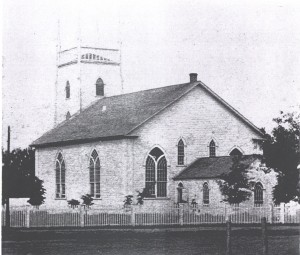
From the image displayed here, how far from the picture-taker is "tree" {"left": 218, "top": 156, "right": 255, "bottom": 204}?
4569 centimetres

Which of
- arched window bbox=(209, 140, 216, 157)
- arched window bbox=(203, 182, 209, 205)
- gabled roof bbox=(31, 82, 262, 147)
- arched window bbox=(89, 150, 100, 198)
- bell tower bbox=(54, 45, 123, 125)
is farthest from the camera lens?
bell tower bbox=(54, 45, 123, 125)

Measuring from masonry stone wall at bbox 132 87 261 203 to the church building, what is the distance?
6 cm

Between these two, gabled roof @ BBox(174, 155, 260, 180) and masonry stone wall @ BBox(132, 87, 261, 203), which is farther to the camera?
masonry stone wall @ BBox(132, 87, 261, 203)

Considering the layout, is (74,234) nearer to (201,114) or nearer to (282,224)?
(282,224)

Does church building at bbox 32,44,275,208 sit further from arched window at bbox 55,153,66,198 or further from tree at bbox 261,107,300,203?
tree at bbox 261,107,300,203

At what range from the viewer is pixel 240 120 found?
54312 millimetres

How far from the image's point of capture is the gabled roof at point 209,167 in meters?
47.8

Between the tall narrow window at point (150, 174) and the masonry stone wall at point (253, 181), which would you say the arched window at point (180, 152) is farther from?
the masonry stone wall at point (253, 181)

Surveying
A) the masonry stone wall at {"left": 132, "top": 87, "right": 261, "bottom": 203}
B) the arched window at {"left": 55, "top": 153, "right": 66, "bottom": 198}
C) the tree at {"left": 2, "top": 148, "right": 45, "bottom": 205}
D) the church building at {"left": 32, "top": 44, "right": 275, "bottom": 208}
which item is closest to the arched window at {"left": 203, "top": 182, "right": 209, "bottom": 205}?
the church building at {"left": 32, "top": 44, "right": 275, "bottom": 208}

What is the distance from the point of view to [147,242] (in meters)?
28.4

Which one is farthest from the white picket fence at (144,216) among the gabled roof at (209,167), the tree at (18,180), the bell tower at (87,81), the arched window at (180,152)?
the bell tower at (87,81)

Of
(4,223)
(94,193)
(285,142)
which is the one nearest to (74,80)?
(94,193)

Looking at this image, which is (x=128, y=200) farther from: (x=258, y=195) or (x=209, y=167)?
(x=258, y=195)

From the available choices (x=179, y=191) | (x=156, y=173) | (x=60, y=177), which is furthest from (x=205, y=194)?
(x=60, y=177)
